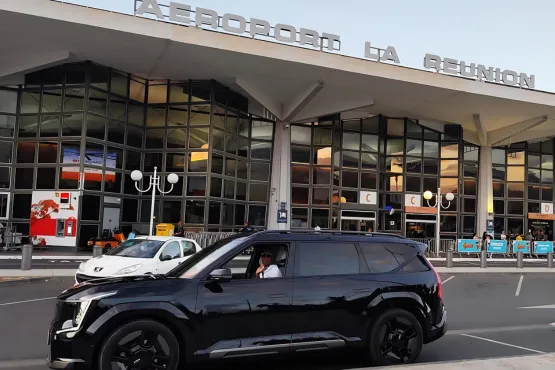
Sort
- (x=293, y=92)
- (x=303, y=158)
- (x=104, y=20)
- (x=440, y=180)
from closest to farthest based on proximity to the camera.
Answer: (x=104, y=20)
(x=293, y=92)
(x=303, y=158)
(x=440, y=180)

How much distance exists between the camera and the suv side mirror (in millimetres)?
5312

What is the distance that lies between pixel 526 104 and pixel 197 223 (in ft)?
67.9

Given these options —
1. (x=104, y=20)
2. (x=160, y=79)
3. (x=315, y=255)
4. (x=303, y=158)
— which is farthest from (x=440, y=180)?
(x=315, y=255)

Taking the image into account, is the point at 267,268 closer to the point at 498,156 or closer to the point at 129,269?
the point at 129,269

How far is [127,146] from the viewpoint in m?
26.5

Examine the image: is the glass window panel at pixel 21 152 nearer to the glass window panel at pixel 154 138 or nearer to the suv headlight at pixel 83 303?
the glass window panel at pixel 154 138

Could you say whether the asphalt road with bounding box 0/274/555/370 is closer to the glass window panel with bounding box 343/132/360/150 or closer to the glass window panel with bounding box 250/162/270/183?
the glass window panel with bounding box 250/162/270/183

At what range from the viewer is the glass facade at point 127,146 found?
24.6m

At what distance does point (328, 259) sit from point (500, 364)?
7.22ft

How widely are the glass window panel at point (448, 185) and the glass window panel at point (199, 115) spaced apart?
18.4m

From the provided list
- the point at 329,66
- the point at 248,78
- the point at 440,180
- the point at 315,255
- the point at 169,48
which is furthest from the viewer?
the point at 440,180

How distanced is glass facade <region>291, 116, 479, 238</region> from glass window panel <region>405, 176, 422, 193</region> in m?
0.07

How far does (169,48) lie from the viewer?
22.5 metres

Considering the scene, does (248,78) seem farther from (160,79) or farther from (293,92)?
(160,79)
